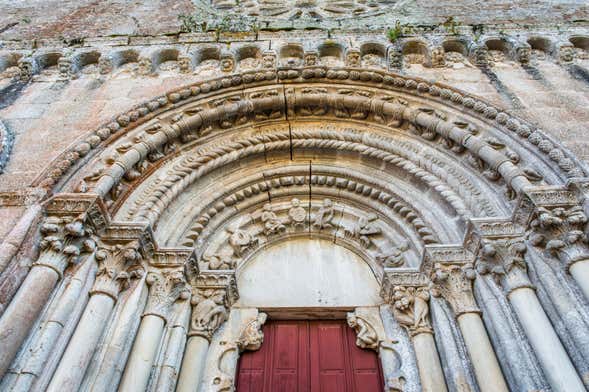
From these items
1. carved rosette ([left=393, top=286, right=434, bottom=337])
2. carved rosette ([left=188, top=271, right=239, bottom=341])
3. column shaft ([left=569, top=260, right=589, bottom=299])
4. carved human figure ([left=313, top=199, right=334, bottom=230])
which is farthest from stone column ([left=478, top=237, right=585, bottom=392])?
carved rosette ([left=188, top=271, right=239, bottom=341])

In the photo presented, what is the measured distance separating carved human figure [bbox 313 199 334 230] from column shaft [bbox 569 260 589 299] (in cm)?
257

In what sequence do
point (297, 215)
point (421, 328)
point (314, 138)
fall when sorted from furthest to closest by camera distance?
point (314, 138) < point (297, 215) < point (421, 328)

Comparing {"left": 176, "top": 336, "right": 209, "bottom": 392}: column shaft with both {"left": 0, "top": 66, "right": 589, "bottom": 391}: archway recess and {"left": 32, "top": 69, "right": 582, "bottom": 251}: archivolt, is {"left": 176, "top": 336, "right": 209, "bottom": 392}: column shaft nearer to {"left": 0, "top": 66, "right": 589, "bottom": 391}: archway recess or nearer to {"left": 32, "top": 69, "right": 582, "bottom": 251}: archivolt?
{"left": 0, "top": 66, "right": 589, "bottom": 391}: archway recess

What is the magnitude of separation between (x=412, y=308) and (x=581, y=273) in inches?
57.2

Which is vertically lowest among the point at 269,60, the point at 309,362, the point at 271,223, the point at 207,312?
the point at 309,362

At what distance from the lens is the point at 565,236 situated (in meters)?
3.66

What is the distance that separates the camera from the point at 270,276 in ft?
16.1

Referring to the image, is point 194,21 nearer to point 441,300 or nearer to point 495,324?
point 441,300

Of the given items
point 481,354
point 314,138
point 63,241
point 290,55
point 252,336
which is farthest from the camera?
point 290,55

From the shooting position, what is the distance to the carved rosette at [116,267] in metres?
3.79

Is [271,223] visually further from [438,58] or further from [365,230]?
[438,58]

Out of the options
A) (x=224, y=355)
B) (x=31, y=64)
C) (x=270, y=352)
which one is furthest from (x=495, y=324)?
(x=31, y=64)

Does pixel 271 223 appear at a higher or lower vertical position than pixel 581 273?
higher

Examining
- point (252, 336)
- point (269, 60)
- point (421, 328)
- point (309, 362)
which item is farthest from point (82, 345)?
point (269, 60)
